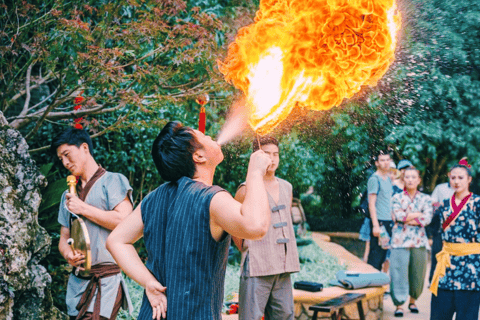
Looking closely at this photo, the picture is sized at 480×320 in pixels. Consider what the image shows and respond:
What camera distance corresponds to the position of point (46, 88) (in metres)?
8.00

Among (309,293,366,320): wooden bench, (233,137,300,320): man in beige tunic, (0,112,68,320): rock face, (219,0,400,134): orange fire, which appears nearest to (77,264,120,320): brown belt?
(0,112,68,320): rock face

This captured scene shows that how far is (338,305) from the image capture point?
5715 millimetres

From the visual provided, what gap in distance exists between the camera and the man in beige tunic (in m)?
4.74

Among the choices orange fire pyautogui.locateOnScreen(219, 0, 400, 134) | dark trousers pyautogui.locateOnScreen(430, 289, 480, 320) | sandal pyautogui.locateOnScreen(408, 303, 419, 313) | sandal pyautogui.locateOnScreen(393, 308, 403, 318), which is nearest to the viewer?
orange fire pyautogui.locateOnScreen(219, 0, 400, 134)

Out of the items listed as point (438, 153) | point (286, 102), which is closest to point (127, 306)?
point (286, 102)

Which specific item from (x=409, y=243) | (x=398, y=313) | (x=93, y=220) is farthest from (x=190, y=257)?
(x=398, y=313)

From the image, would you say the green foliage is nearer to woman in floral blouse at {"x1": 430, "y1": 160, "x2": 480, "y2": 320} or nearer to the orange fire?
woman in floral blouse at {"x1": 430, "y1": 160, "x2": 480, "y2": 320}

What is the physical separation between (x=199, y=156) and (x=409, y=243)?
18.0 feet

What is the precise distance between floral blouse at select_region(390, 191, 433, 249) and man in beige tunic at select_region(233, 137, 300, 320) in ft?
10.2

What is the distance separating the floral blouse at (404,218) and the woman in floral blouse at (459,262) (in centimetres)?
159

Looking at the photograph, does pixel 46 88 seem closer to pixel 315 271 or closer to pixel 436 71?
pixel 315 271

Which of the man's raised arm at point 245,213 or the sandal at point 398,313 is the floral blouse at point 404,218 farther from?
the man's raised arm at point 245,213

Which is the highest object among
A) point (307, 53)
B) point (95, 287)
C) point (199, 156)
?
point (307, 53)

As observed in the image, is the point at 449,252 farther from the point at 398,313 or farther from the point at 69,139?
the point at 69,139
